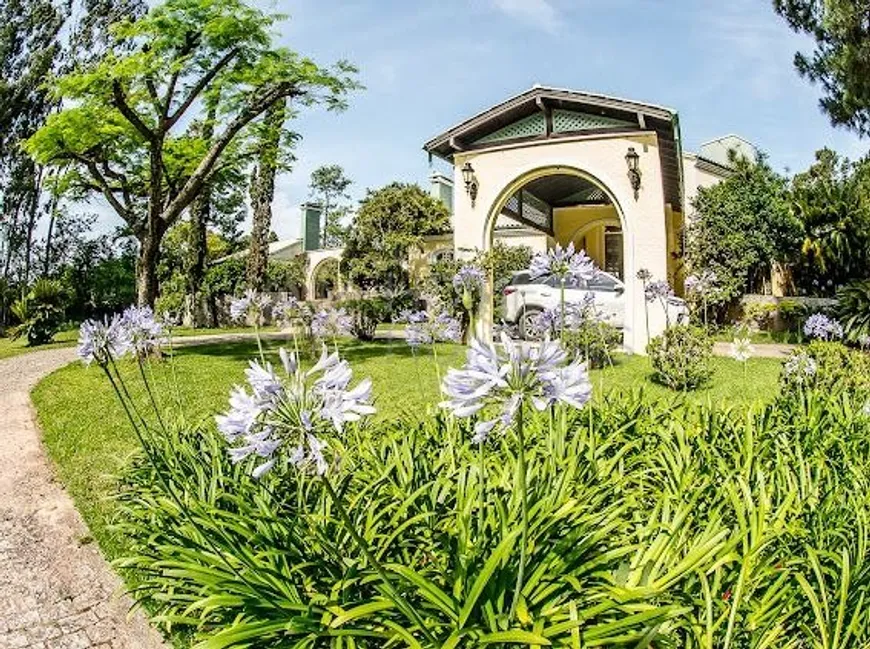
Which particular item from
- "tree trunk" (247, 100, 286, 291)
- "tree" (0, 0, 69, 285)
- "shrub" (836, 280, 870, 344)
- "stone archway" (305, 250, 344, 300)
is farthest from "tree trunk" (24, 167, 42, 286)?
"shrub" (836, 280, 870, 344)

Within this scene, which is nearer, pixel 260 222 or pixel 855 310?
pixel 855 310

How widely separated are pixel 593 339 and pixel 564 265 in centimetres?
457

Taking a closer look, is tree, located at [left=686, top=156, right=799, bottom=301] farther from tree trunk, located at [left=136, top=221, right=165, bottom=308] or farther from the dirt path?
the dirt path

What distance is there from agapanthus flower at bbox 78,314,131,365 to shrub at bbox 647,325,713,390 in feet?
22.5

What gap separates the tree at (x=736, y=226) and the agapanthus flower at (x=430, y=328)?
12.2m

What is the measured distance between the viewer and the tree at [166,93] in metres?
11.4

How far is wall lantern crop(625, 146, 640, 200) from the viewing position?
12.3 metres

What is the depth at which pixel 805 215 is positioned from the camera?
680 inches

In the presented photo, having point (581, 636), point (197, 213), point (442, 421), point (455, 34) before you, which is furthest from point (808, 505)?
point (197, 213)

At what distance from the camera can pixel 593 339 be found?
7406 mm

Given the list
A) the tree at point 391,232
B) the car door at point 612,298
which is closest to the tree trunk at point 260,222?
the tree at point 391,232

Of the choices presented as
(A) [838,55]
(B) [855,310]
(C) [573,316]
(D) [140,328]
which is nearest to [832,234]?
(B) [855,310]

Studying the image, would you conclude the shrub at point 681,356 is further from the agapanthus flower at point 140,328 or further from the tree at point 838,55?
the agapanthus flower at point 140,328

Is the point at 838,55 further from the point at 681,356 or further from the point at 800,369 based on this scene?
the point at 800,369
